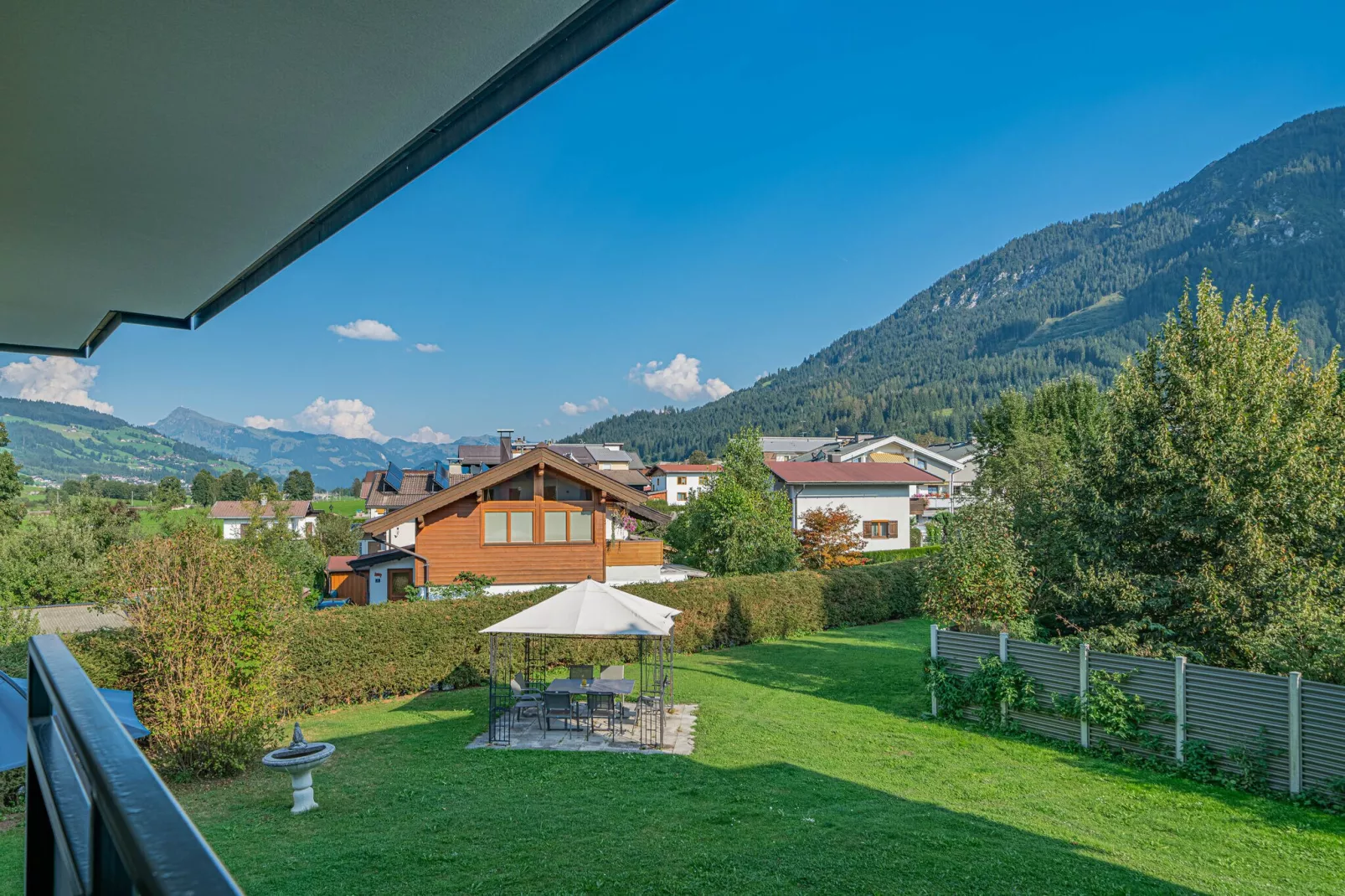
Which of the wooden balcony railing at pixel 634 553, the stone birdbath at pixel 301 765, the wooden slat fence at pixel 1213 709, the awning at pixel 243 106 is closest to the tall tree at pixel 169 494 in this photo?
the wooden balcony railing at pixel 634 553

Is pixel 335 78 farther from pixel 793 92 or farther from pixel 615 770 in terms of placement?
pixel 793 92

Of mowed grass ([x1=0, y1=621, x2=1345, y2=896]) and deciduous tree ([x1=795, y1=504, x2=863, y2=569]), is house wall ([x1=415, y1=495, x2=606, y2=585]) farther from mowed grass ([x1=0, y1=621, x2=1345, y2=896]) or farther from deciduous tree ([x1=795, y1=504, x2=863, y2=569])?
deciduous tree ([x1=795, y1=504, x2=863, y2=569])

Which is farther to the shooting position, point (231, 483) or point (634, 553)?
point (231, 483)

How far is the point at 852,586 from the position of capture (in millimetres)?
25375

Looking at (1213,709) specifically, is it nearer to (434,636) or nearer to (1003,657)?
(1003,657)

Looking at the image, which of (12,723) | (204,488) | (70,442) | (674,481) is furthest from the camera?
(674,481)

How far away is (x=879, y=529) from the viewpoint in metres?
45.6

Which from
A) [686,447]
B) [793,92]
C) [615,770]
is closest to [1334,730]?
[615,770]

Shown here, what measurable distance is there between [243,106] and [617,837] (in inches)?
316

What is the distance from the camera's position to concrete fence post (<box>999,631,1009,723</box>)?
1267 centimetres

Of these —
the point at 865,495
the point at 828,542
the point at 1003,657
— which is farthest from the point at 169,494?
the point at 1003,657

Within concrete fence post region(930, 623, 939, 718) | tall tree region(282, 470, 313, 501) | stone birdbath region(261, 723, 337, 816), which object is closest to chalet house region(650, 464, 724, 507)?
tall tree region(282, 470, 313, 501)

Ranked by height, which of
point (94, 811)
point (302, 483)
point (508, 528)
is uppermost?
point (302, 483)

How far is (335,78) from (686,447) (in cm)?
15856
